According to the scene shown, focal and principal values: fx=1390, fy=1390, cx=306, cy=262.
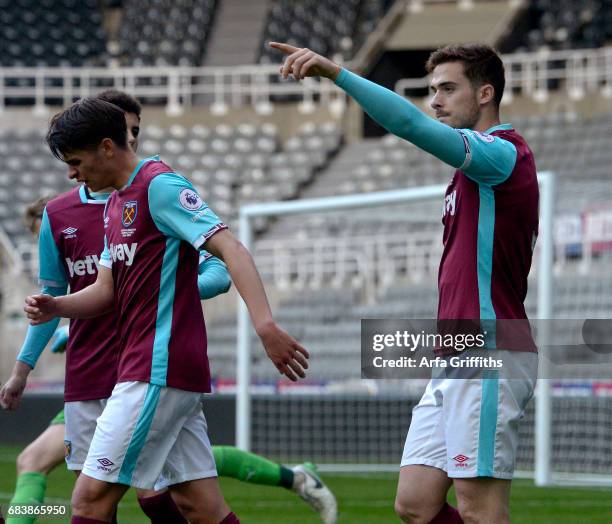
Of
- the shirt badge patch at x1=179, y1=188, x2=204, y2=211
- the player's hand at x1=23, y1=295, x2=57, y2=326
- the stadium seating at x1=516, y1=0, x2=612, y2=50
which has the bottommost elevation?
the player's hand at x1=23, y1=295, x2=57, y2=326

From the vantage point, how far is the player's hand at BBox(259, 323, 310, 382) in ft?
12.5

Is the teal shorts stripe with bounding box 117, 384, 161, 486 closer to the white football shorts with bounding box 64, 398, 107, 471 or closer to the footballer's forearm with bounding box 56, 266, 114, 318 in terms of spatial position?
the footballer's forearm with bounding box 56, 266, 114, 318

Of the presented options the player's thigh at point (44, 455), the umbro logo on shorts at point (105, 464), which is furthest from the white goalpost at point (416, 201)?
the umbro logo on shorts at point (105, 464)

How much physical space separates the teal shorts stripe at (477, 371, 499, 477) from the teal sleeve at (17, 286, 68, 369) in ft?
6.27

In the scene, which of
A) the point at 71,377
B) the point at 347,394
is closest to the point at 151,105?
the point at 347,394

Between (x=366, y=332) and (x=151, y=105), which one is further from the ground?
(x=151, y=105)

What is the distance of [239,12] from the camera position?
89.4ft

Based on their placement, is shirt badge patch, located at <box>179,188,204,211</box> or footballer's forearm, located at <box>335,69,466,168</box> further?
shirt badge patch, located at <box>179,188,204,211</box>

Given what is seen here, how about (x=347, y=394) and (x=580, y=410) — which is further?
(x=347, y=394)

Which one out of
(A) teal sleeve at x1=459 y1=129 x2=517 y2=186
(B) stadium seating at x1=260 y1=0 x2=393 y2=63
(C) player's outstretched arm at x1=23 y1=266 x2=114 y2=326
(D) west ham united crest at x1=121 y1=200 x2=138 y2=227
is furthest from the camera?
(B) stadium seating at x1=260 y1=0 x2=393 y2=63

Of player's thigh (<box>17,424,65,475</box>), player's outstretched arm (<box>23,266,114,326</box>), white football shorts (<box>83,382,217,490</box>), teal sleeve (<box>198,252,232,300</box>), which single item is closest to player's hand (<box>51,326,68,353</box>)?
player's thigh (<box>17,424,65,475</box>)

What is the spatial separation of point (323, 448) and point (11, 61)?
1455cm

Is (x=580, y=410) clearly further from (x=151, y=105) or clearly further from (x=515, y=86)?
(x=151, y=105)

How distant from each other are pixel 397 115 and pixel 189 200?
0.76m
